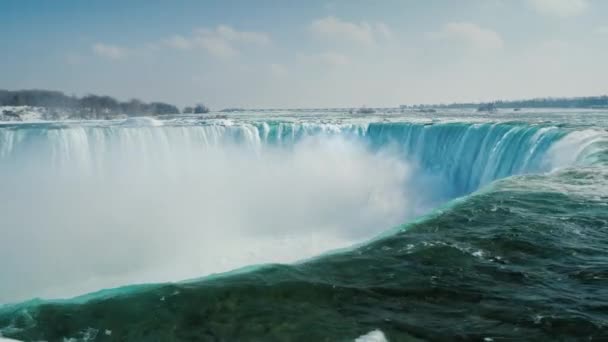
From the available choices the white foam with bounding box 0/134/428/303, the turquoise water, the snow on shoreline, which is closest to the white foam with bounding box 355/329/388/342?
the turquoise water

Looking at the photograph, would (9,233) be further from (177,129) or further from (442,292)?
(442,292)

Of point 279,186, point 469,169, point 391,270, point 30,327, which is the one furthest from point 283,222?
point 30,327

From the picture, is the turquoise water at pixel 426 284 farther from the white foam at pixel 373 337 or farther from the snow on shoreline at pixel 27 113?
the snow on shoreline at pixel 27 113

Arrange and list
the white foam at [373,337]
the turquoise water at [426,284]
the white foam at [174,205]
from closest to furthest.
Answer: the white foam at [373,337]
the turquoise water at [426,284]
the white foam at [174,205]

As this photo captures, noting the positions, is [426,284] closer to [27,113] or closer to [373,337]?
[373,337]

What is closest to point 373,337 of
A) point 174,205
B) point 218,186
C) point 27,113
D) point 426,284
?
point 426,284

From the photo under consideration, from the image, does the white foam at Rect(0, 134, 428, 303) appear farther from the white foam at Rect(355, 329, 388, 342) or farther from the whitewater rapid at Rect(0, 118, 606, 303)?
the white foam at Rect(355, 329, 388, 342)

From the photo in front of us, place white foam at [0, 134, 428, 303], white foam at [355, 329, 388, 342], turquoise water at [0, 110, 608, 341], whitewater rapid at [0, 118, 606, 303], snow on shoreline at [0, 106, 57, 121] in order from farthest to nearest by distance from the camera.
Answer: snow on shoreline at [0, 106, 57, 121] → whitewater rapid at [0, 118, 606, 303] → white foam at [0, 134, 428, 303] → turquoise water at [0, 110, 608, 341] → white foam at [355, 329, 388, 342]

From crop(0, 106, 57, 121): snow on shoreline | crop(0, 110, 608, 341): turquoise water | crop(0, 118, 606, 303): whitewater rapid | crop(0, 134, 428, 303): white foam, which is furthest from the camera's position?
crop(0, 106, 57, 121): snow on shoreline

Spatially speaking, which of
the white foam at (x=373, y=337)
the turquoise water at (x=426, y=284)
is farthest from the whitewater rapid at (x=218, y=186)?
the white foam at (x=373, y=337)
